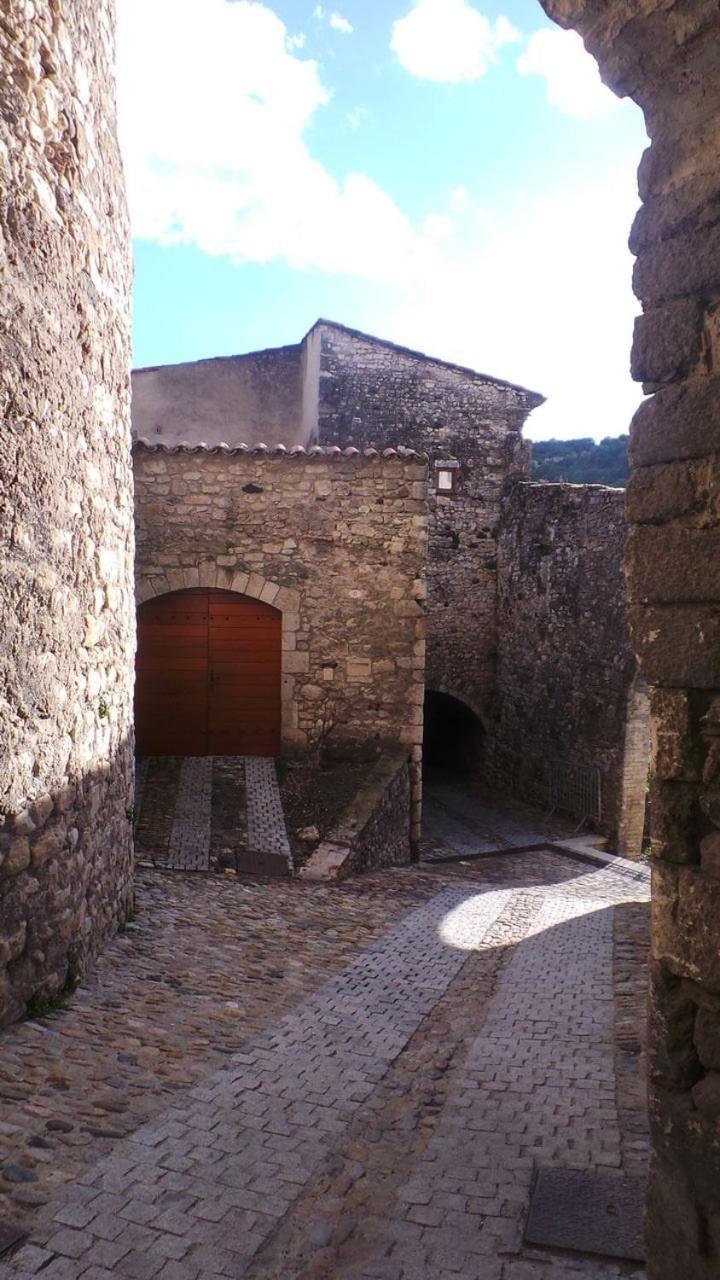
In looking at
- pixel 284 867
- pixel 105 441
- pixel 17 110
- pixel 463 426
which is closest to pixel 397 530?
pixel 284 867

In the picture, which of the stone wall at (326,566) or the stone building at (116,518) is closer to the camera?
the stone building at (116,518)

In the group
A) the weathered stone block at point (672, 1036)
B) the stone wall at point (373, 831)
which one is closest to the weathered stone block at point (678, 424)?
the weathered stone block at point (672, 1036)

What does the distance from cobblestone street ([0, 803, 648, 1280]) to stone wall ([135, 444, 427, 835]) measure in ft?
13.0

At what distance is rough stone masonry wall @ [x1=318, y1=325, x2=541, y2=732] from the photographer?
53.8 ft

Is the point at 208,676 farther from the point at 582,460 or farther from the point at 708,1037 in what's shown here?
the point at 582,460

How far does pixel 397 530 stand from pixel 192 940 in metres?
5.63

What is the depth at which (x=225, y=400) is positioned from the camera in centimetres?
1714

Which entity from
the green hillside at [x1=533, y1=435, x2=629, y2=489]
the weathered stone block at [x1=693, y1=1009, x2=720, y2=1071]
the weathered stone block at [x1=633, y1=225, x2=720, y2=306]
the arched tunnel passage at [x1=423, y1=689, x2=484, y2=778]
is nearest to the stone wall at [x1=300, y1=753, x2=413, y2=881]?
the weathered stone block at [x1=693, y1=1009, x2=720, y2=1071]

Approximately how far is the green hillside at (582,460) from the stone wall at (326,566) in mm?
22276

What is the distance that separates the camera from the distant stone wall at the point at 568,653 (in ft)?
41.1

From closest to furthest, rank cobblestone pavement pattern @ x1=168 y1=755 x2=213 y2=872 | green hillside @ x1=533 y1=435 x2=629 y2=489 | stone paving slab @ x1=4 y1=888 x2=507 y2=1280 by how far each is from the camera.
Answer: stone paving slab @ x1=4 y1=888 x2=507 y2=1280 < cobblestone pavement pattern @ x1=168 y1=755 x2=213 y2=872 < green hillside @ x1=533 y1=435 x2=629 y2=489

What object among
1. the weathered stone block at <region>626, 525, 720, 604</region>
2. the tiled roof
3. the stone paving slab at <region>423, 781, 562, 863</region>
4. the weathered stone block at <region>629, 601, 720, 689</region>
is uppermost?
the tiled roof

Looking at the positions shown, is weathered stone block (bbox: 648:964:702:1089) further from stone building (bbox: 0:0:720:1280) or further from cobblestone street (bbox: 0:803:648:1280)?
cobblestone street (bbox: 0:803:648:1280)

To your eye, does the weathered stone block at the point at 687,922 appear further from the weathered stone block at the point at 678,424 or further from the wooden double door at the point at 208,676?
the wooden double door at the point at 208,676
